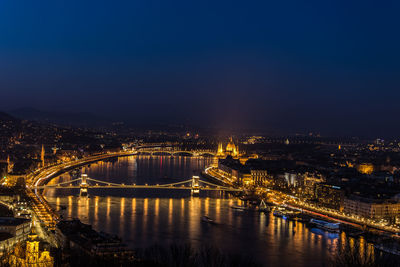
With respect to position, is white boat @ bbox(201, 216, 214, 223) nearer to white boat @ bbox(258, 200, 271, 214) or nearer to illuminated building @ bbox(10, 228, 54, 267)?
white boat @ bbox(258, 200, 271, 214)

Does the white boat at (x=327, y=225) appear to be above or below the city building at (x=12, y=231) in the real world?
below

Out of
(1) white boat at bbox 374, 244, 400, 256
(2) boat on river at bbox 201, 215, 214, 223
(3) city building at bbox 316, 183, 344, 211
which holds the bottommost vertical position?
(1) white boat at bbox 374, 244, 400, 256

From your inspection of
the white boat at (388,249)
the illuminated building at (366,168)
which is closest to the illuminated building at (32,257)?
the white boat at (388,249)

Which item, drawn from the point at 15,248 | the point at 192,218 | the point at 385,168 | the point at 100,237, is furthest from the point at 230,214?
the point at 385,168

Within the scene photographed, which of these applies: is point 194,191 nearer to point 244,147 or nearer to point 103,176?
point 103,176

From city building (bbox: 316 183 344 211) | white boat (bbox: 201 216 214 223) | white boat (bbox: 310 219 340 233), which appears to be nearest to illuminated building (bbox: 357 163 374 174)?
city building (bbox: 316 183 344 211)

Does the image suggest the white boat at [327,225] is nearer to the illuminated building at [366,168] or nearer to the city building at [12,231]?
the city building at [12,231]

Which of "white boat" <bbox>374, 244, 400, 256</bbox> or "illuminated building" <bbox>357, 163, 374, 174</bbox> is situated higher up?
"illuminated building" <bbox>357, 163, 374, 174</bbox>

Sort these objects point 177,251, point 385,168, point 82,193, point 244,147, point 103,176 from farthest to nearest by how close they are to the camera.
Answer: point 244,147
point 385,168
point 103,176
point 82,193
point 177,251
